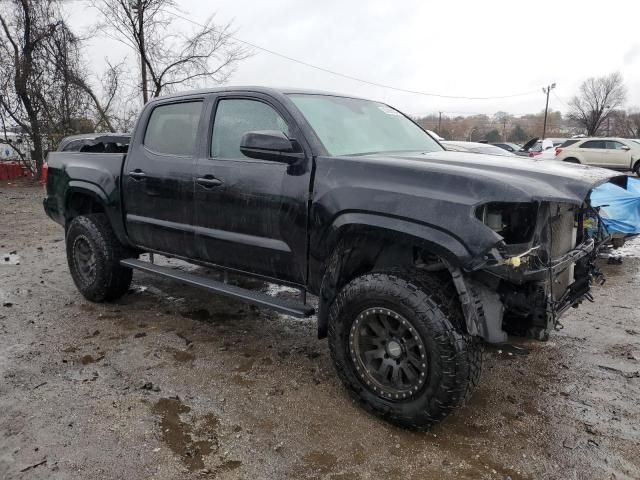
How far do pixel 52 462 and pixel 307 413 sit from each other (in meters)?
1.34

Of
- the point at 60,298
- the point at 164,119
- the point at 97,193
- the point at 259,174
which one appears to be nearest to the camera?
the point at 259,174

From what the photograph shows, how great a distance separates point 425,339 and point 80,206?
3925 millimetres

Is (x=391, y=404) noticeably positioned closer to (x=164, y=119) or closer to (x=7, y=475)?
(x=7, y=475)

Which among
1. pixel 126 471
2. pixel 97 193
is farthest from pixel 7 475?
pixel 97 193

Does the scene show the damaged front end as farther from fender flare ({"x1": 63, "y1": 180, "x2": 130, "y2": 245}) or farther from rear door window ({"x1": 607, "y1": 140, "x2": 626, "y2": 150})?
rear door window ({"x1": 607, "y1": 140, "x2": 626, "y2": 150})

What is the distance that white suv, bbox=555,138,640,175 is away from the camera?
21.2 meters

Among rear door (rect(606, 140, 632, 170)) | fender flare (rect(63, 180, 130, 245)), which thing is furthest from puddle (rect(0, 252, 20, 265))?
rear door (rect(606, 140, 632, 170))

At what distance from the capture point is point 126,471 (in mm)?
2445

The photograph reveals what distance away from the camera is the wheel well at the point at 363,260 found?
2914 mm

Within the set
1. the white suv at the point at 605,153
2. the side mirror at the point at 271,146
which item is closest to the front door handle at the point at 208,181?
the side mirror at the point at 271,146

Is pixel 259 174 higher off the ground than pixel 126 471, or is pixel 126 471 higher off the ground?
pixel 259 174

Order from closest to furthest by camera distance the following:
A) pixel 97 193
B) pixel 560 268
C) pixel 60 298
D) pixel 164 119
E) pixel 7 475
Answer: pixel 7 475, pixel 560 268, pixel 164 119, pixel 97 193, pixel 60 298

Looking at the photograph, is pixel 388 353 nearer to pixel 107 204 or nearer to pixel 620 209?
pixel 107 204

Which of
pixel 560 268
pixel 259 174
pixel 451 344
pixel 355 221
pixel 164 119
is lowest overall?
pixel 451 344
